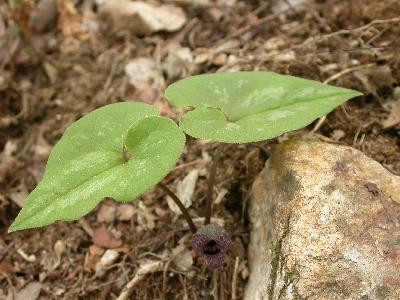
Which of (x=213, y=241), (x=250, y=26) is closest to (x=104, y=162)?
(x=213, y=241)

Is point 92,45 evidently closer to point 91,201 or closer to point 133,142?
point 133,142

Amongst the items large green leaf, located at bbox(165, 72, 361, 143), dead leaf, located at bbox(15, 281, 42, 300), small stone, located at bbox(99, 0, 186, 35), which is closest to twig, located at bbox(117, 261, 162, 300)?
dead leaf, located at bbox(15, 281, 42, 300)

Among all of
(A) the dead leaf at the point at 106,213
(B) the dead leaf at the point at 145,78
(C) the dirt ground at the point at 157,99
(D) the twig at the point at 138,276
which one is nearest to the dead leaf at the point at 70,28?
(C) the dirt ground at the point at 157,99

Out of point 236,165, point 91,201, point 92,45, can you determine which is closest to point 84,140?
point 91,201

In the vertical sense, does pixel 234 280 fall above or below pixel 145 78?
below

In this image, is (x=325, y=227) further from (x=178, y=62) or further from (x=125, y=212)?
(x=178, y=62)

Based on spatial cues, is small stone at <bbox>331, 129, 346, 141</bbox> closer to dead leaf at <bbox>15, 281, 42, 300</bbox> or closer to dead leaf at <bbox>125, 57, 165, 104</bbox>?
dead leaf at <bbox>125, 57, 165, 104</bbox>

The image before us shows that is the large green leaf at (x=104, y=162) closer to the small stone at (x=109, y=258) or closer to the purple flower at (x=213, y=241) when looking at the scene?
the purple flower at (x=213, y=241)

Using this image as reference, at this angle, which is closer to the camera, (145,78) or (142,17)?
(145,78)
